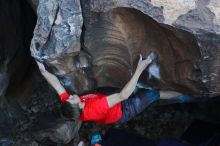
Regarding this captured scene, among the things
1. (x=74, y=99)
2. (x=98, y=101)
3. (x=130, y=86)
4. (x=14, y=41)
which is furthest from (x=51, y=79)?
(x=14, y=41)

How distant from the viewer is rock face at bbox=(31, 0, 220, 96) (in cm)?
310

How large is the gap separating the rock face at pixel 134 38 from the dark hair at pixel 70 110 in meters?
0.22

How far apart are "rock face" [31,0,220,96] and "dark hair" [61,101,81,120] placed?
0.22 m

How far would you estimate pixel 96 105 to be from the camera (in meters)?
3.77

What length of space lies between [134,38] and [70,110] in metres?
0.80

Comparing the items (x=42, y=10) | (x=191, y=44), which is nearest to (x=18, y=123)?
(x=42, y=10)

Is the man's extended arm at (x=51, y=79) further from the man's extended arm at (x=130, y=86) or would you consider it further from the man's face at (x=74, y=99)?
the man's extended arm at (x=130, y=86)

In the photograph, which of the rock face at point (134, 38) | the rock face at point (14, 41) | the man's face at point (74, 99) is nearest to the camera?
the rock face at point (134, 38)

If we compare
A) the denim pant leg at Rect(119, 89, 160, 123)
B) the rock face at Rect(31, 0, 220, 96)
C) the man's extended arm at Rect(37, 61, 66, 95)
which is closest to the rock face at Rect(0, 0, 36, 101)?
the man's extended arm at Rect(37, 61, 66, 95)

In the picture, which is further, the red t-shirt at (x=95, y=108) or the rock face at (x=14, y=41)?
the rock face at (x=14, y=41)

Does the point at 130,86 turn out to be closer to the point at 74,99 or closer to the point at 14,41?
the point at 74,99

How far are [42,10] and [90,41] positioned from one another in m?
0.45

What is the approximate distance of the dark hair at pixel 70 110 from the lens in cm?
369

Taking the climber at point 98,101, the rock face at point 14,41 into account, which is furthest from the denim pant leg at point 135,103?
the rock face at point 14,41
